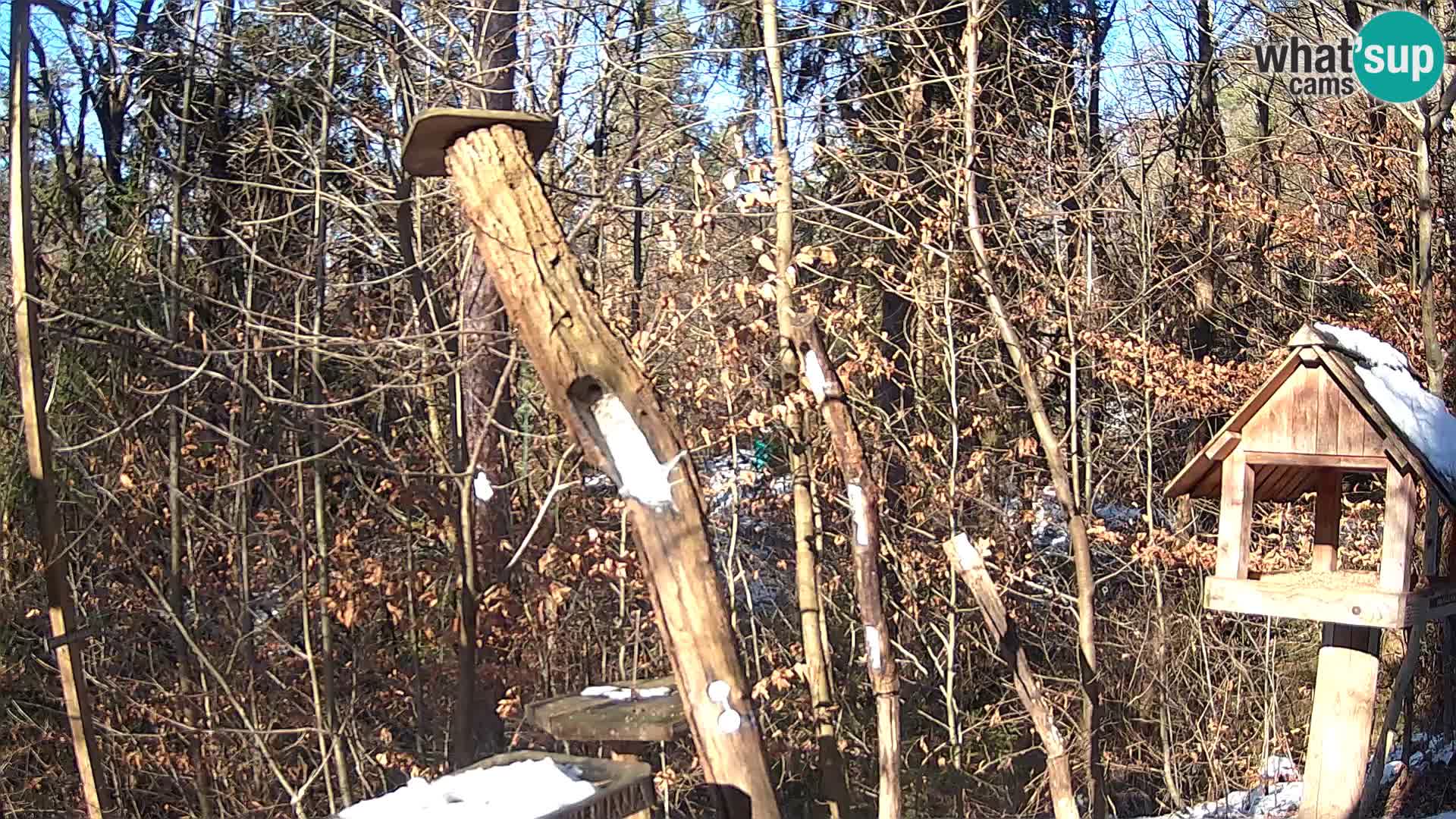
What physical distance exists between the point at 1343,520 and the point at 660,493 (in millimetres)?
6254

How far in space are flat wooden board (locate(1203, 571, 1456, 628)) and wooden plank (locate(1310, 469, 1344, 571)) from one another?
229 mm

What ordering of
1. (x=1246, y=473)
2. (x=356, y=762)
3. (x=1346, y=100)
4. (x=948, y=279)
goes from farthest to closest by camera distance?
(x=1346, y=100) → (x=948, y=279) → (x=356, y=762) → (x=1246, y=473)

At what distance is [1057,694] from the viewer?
824 cm

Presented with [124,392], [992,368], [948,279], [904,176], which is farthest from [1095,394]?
[124,392]

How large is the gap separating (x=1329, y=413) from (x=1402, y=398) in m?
0.30

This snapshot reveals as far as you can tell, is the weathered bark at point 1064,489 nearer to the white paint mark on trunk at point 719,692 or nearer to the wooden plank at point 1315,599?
the wooden plank at point 1315,599

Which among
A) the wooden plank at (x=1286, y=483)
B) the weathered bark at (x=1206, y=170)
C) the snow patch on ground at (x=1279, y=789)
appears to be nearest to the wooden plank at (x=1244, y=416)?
the wooden plank at (x=1286, y=483)

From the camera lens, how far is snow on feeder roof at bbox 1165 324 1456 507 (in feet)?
13.1

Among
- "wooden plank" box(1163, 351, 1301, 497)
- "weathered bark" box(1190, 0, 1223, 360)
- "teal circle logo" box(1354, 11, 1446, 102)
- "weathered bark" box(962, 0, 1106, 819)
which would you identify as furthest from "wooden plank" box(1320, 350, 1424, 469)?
"teal circle logo" box(1354, 11, 1446, 102)

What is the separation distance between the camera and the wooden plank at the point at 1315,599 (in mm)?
3945

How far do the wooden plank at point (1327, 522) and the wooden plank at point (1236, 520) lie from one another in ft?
1.66

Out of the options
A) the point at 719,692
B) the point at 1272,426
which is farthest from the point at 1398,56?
the point at 719,692

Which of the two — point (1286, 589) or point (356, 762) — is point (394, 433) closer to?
point (356, 762)

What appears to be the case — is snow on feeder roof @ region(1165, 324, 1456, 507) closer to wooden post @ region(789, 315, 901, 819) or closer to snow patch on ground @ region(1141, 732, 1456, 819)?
wooden post @ region(789, 315, 901, 819)
